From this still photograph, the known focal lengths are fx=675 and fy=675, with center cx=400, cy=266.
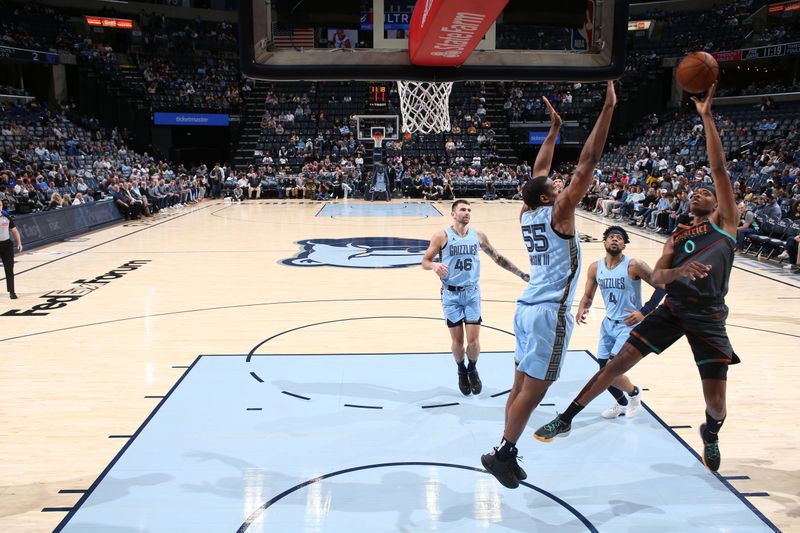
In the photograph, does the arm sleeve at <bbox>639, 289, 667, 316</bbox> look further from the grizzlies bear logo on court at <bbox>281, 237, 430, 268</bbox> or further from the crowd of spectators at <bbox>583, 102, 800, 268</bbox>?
the grizzlies bear logo on court at <bbox>281, 237, 430, 268</bbox>

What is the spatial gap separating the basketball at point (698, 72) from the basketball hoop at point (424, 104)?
704 cm

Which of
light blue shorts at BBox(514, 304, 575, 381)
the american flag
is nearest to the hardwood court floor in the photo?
light blue shorts at BBox(514, 304, 575, 381)

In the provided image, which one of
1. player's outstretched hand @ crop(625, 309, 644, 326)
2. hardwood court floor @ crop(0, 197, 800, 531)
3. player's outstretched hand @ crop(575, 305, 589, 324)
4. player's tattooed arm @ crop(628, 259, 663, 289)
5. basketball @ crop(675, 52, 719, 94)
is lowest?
hardwood court floor @ crop(0, 197, 800, 531)

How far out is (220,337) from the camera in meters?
7.60

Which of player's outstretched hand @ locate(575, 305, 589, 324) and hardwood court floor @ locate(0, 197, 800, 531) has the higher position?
player's outstretched hand @ locate(575, 305, 589, 324)

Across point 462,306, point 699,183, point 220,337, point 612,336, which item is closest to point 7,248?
point 220,337

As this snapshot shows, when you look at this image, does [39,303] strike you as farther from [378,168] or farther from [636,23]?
[636,23]

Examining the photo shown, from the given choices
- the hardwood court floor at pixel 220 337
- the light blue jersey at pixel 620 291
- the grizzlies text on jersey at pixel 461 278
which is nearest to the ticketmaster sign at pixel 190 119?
the hardwood court floor at pixel 220 337

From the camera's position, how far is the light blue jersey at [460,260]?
560 centimetres

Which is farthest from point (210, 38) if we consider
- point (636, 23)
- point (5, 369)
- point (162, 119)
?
point (5, 369)

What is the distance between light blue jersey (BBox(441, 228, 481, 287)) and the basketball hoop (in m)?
5.90

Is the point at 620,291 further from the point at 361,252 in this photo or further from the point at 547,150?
the point at 361,252

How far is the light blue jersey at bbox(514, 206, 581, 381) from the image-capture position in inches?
151

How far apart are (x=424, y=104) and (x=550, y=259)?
28.5ft
